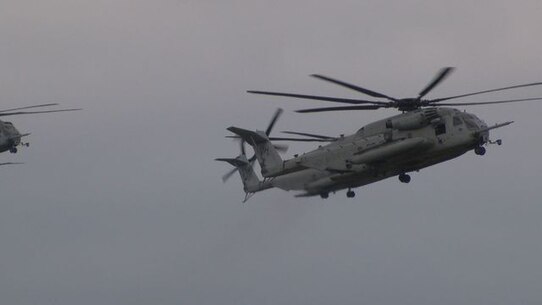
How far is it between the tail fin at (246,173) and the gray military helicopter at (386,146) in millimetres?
7118

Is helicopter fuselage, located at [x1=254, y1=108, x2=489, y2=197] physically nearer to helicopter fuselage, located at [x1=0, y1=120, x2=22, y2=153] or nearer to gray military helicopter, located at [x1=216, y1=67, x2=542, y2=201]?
gray military helicopter, located at [x1=216, y1=67, x2=542, y2=201]

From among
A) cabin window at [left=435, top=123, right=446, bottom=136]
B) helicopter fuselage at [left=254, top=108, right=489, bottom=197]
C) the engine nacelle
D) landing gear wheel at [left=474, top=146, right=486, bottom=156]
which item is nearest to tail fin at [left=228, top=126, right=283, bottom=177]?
helicopter fuselage at [left=254, top=108, right=489, bottom=197]

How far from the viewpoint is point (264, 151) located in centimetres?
6831

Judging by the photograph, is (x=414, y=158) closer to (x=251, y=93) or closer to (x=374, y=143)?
(x=374, y=143)

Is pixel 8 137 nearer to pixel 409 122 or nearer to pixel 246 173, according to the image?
pixel 246 173

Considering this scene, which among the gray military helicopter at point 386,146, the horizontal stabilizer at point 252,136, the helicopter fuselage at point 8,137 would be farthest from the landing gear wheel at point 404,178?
the helicopter fuselage at point 8,137

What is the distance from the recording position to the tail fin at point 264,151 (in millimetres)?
67375

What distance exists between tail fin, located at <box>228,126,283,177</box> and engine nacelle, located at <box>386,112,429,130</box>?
8282mm

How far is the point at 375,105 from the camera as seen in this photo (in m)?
59.8

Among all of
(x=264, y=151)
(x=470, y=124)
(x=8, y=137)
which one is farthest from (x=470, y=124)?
(x=8, y=137)

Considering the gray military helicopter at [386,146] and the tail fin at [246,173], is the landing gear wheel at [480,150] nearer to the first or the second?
the gray military helicopter at [386,146]

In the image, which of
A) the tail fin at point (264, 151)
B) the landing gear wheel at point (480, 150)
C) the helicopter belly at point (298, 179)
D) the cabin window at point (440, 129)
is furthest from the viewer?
the tail fin at point (264, 151)

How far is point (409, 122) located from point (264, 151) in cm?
1073

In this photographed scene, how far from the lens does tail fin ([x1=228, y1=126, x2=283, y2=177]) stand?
67.4 m
